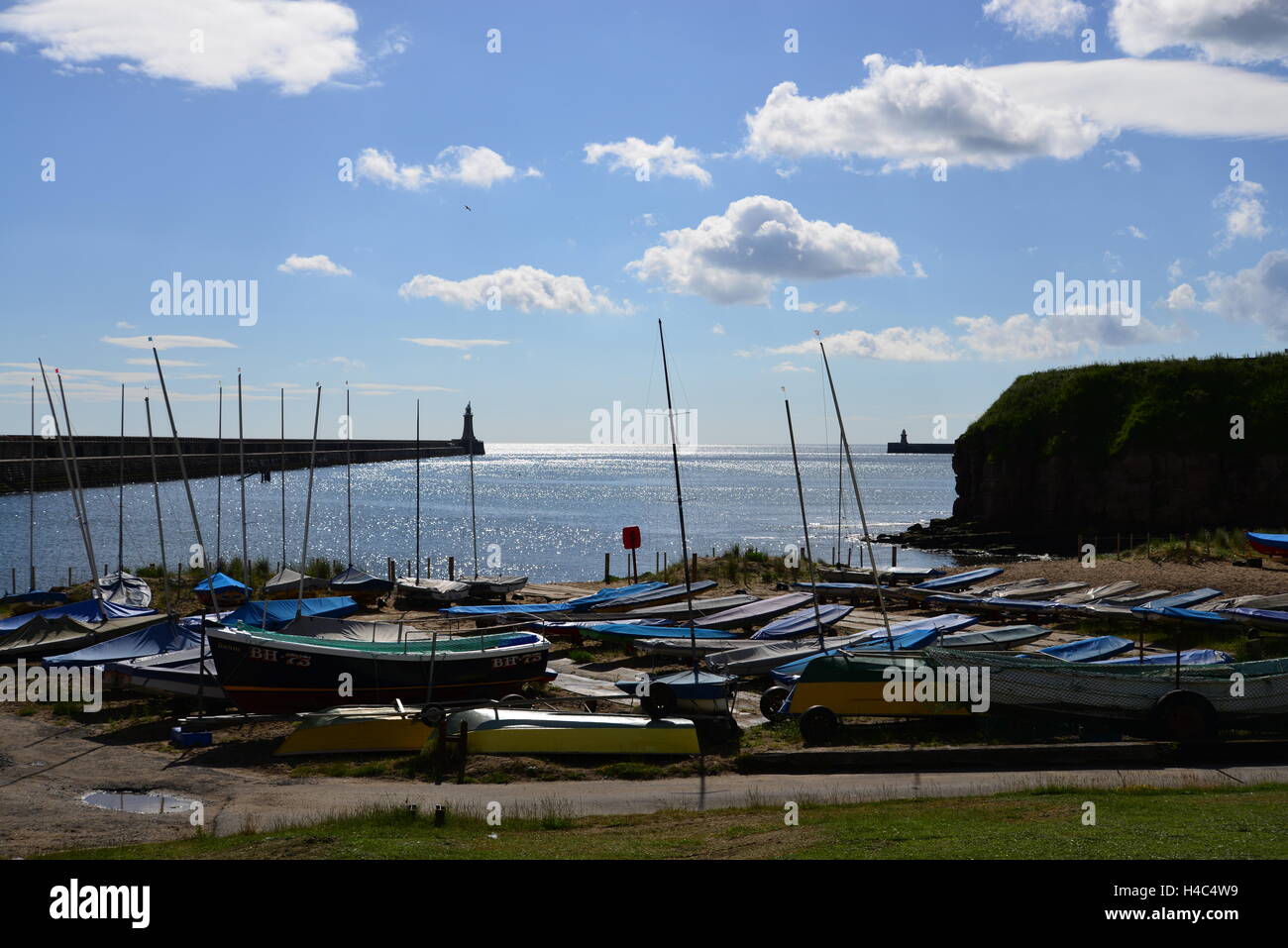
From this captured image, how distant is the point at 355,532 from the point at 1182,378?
282 feet

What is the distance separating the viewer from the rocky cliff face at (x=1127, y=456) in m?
76.0

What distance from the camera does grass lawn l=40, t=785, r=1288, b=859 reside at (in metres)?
12.2

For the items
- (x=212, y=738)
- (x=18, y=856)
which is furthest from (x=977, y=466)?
(x=18, y=856)

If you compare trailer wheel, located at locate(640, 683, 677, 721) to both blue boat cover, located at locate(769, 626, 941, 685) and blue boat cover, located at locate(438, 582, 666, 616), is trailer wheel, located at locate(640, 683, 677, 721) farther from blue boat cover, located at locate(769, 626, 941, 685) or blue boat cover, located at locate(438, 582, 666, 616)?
blue boat cover, located at locate(438, 582, 666, 616)

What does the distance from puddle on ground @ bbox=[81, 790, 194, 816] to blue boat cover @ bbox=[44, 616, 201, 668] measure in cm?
1039

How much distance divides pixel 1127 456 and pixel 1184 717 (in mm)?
64095

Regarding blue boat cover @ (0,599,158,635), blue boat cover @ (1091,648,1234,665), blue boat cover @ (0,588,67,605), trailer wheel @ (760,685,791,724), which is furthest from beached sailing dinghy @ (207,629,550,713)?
blue boat cover @ (0,588,67,605)

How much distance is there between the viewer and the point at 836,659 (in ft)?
73.5

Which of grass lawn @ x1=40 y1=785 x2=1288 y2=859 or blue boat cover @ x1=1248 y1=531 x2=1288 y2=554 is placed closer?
Answer: grass lawn @ x1=40 y1=785 x2=1288 y2=859

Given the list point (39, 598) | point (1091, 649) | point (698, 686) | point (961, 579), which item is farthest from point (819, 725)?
point (39, 598)

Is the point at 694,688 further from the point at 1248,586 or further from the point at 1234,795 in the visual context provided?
the point at 1248,586

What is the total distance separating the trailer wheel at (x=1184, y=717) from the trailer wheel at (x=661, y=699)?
986 centimetres

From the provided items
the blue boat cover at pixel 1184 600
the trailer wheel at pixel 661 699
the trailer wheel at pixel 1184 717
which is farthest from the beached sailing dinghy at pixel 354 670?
the blue boat cover at pixel 1184 600

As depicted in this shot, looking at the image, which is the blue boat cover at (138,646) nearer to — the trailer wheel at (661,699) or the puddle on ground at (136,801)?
the puddle on ground at (136,801)
